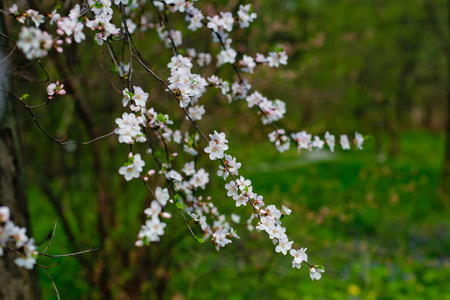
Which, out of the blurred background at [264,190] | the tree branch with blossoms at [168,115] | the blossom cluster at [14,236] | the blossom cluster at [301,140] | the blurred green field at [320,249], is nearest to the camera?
the blossom cluster at [14,236]

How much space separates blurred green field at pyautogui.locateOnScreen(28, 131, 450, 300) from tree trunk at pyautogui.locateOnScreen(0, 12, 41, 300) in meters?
0.67

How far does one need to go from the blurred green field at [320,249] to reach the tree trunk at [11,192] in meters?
0.67

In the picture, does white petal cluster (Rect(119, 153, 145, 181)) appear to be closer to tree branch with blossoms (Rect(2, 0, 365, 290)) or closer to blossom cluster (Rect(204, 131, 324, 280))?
tree branch with blossoms (Rect(2, 0, 365, 290))

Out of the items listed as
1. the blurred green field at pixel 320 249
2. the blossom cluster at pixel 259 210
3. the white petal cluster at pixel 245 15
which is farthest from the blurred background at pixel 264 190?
the blossom cluster at pixel 259 210

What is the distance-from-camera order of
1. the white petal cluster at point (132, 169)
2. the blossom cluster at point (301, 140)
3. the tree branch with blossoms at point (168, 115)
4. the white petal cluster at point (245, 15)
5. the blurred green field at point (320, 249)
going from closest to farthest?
the tree branch with blossoms at point (168, 115) < the white petal cluster at point (132, 169) < the white petal cluster at point (245, 15) < the blossom cluster at point (301, 140) < the blurred green field at point (320, 249)

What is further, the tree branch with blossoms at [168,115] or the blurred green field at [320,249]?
the blurred green field at [320,249]

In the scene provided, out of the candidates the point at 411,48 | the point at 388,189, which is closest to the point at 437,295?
the point at 388,189

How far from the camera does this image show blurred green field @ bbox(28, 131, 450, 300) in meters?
4.08

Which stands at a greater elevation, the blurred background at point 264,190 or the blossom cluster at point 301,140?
the blurred background at point 264,190

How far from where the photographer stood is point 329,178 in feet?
35.8

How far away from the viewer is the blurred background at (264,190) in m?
3.87

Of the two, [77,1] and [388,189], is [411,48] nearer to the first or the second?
[388,189]

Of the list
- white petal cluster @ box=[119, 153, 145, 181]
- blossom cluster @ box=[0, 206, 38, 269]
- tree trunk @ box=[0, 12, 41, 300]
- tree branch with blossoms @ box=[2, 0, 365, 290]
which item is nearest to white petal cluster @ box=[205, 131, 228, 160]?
tree branch with blossoms @ box=[2, 0, 365, 290]

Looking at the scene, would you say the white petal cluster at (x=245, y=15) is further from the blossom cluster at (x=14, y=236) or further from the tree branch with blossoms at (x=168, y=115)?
the blossom cluster at (x=14, y=236)
